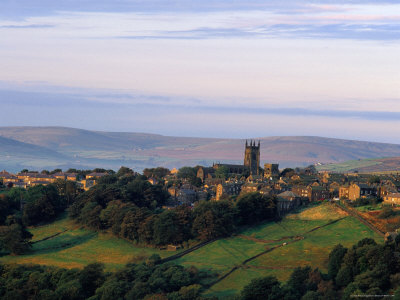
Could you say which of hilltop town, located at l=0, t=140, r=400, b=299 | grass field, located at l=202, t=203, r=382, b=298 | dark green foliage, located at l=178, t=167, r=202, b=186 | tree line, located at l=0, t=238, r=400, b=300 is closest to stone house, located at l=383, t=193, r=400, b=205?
hilltop town, located at l=0, t=140, r=400, b=299

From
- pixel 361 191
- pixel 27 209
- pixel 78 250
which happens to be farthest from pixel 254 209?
pixel 27 209

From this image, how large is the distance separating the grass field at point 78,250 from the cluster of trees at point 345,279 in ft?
66.5

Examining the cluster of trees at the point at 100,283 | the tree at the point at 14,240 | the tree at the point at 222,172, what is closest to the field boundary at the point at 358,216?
the cluster of trees at the point at 100,283

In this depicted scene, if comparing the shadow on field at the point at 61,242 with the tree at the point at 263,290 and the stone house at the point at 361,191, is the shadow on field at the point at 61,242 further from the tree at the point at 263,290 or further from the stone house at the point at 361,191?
the stone house at the point at 361,191

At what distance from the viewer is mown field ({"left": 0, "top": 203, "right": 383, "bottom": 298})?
75.4 meters

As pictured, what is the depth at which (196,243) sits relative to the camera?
88.2 m

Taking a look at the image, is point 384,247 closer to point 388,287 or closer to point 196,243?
point 388,287

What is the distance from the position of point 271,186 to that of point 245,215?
1813cm

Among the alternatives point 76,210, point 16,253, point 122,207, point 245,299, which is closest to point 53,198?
point 76,210

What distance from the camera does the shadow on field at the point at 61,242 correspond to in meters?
89.6

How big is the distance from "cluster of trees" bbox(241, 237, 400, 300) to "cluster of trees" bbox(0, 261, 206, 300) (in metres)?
6.96

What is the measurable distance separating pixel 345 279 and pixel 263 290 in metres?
7.84

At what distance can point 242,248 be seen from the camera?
277ft

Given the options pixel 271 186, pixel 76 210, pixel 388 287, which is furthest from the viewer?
pixel 271 186
